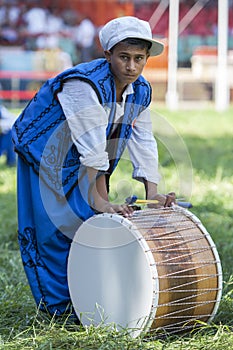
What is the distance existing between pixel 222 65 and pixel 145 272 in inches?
578

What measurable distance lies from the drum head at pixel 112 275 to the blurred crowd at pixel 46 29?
48.1 ft

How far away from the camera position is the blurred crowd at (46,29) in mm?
17797

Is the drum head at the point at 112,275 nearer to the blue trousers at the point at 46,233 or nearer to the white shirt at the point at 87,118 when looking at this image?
the blue trousers at the point at 46,233

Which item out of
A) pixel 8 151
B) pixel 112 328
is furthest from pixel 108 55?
pixel 8 151

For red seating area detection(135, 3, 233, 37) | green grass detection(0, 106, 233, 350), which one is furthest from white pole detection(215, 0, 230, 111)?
green grass detection(0, 106, 233, 350)

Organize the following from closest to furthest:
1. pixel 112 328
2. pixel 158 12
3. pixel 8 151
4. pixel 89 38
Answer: pixel 112 328, pixel 8 151, pixel 89 38, pixel 158 12

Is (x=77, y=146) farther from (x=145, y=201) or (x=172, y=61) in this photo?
(x=172, y=61)

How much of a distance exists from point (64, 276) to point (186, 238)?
1.93 ft

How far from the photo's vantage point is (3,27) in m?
18.1

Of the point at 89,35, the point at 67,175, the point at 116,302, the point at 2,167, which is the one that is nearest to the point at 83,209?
the point at 67,175

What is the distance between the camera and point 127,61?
3.21 metres

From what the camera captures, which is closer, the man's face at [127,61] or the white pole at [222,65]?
the man's face at [127,61]

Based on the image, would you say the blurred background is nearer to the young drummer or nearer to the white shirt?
the young drummer

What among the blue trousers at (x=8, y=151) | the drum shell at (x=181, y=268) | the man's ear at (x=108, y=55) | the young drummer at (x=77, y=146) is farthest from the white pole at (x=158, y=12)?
the drum shell at (x=181, y=268)
